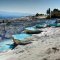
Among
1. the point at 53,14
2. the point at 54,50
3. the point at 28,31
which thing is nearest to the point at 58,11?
the point at 53,14

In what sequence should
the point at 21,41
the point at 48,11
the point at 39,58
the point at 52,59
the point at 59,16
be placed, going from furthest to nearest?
the point at 48,11
the point at 59,16
the point at 21,41
the point at 39,58
the point at 52,59

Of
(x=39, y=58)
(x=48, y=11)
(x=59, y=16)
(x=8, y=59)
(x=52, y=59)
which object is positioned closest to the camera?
(x=52, y=59)

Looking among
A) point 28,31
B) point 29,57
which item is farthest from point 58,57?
point 28,31

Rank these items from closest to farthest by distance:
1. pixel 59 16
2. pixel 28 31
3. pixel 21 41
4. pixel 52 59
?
pixel 52 59 → pixel 21 41 → pixel 28 31 → pixel 59 16

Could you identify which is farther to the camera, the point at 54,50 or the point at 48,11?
the point at 48,11

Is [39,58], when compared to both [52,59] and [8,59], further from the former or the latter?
[8,59]

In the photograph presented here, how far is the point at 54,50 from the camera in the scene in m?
6.15

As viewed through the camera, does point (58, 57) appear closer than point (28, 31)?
Yes

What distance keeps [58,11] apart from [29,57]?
1120 inches

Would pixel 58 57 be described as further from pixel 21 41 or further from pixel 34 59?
pixel 21 41

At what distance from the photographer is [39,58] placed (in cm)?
545

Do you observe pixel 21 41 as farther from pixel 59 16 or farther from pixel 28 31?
pixel 59 16

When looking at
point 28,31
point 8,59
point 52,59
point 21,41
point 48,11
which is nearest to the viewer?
point 52,59

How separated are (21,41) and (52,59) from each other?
441 centimetres
